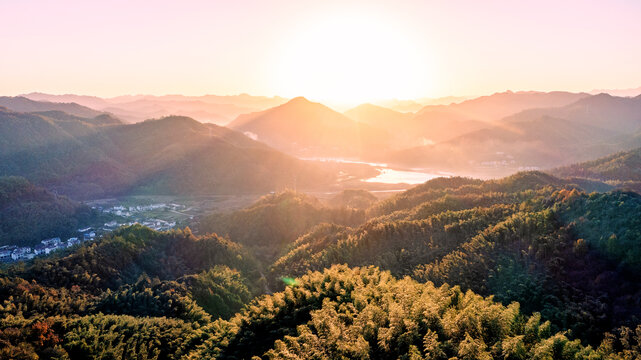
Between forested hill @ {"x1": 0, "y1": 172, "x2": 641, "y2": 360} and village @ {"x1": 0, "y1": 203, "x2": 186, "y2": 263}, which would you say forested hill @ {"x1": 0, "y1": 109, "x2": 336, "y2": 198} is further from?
forested hill @ {"x1": 0, "y1": 172, "x2": 641, "y2": 360}

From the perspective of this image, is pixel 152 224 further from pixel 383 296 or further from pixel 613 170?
pixel 613 170

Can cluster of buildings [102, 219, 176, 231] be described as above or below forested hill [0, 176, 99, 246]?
below

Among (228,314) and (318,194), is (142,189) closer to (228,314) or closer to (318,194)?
(318,194)

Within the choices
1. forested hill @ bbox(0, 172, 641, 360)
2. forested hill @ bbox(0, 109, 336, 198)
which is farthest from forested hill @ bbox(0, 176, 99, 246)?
forested hill @ bbox(0, 172, 641, 360)

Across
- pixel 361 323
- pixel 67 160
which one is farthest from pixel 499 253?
pixel 67 160

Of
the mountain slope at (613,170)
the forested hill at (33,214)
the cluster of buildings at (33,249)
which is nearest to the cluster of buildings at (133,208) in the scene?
the forested hill at (33,214)

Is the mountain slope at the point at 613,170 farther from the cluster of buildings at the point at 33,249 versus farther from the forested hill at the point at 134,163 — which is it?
the cluster of buildings at the point at 33,249
